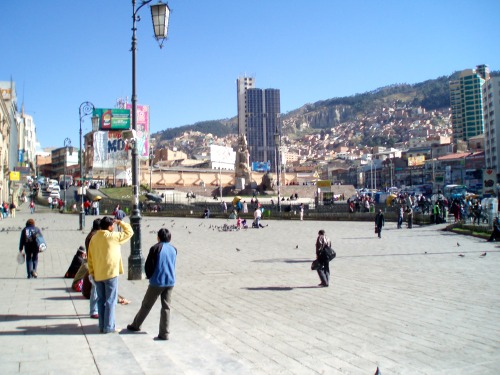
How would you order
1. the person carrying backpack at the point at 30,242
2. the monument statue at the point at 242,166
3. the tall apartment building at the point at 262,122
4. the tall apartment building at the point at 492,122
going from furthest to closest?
the tall apartment building at the point at 262,122
the tall apartment building at the point at 492,122
the monument statue at the point at 242,166
the person carrying backpack at the point at 30,242

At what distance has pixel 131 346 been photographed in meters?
5.20

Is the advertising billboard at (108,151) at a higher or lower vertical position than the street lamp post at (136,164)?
higher

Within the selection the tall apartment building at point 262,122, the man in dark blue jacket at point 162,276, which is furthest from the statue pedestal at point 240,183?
the tall apartment building at point 262,122

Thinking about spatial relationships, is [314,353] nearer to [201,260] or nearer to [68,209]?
[201,260]

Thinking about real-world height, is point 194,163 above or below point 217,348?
above

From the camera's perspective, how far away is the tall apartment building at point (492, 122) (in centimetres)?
8606

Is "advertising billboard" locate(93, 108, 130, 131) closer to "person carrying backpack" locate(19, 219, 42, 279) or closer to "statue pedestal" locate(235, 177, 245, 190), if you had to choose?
"statue pedestal" locate(235, 177, 245, 190)

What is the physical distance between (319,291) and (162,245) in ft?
13.0

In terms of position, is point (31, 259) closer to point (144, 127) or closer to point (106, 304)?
point (106, 304)

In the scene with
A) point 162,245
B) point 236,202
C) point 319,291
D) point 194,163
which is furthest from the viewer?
point 194,163

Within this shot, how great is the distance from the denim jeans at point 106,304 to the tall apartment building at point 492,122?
8788 centimetres

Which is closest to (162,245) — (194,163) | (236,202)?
(236,202)

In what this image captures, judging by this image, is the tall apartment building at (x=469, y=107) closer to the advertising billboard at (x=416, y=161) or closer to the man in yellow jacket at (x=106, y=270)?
the advertising billboard at (x=416, y=161)

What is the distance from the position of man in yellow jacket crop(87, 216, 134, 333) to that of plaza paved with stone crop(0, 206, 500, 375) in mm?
226
